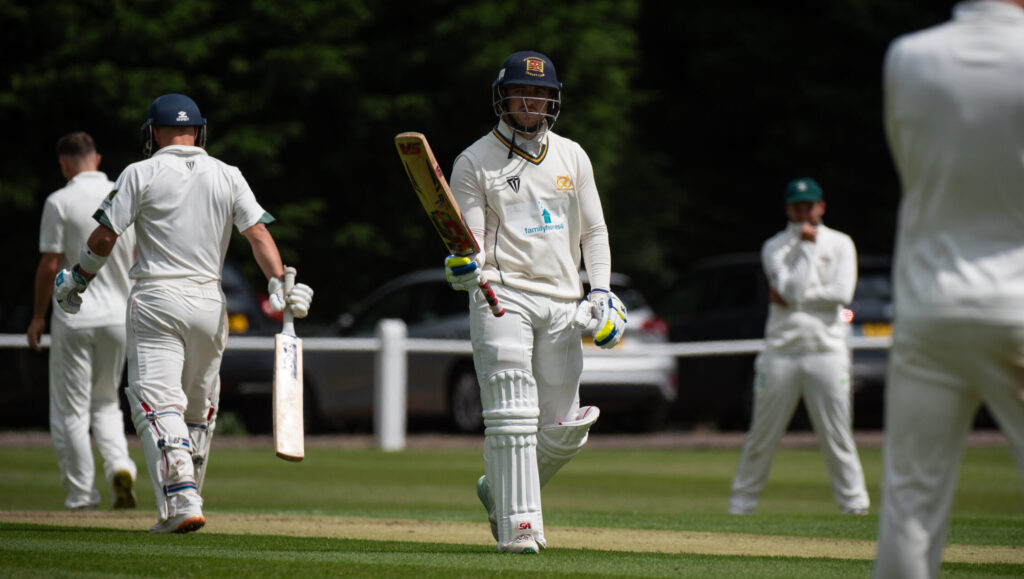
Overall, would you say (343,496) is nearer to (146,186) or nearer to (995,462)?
(146,186)

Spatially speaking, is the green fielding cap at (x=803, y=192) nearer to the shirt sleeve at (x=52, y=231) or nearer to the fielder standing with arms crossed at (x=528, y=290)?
the fielder standing with arms crossed at (x=528, y=290)

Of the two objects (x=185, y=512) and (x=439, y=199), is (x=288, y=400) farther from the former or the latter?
(x=439, y=199)

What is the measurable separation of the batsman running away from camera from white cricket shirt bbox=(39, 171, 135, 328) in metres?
1.66

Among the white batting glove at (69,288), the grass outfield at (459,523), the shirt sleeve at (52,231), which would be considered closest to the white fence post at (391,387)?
the grass outfield at (459,523)

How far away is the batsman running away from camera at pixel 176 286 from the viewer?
734cm

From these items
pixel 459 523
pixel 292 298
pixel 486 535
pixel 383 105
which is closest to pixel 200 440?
pixel 292 298

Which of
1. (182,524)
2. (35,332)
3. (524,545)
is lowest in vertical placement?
(182,524)

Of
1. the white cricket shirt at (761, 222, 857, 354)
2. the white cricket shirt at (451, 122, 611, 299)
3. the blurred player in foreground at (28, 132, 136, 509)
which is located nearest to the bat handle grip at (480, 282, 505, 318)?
the white cricket shirt at (451, 122, 611, 299)

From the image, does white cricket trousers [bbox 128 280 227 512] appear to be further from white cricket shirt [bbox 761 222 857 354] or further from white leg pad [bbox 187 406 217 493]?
white cricket shirt [bbox 761 222 857 354]

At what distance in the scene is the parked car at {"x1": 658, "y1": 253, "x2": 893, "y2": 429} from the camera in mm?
15852

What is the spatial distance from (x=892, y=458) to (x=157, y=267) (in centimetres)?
426

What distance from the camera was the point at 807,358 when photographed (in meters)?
10.5

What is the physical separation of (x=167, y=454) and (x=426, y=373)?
30.7 ft

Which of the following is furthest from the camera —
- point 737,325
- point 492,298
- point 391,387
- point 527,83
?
point 737,325
